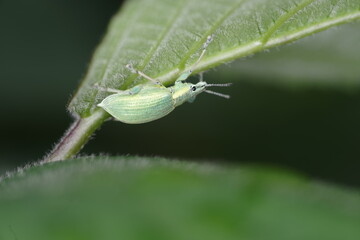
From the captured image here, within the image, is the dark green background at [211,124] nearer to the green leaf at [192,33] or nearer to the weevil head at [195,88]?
the weevil head at [195,88]

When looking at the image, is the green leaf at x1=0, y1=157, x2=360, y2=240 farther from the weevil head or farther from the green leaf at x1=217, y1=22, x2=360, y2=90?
the green leaf at x1=217, y1=22, x2=360, y2=90

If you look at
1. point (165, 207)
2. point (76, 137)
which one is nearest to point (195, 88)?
point (76, 137)

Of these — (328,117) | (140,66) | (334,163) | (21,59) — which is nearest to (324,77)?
(328,117)

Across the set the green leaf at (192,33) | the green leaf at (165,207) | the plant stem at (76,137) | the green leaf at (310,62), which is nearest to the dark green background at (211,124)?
the green leaf at (310,62)

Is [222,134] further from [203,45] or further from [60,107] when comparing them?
[203,45]

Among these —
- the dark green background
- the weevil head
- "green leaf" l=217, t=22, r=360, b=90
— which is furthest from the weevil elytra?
the dark green background

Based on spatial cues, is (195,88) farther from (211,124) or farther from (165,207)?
(165,207)
